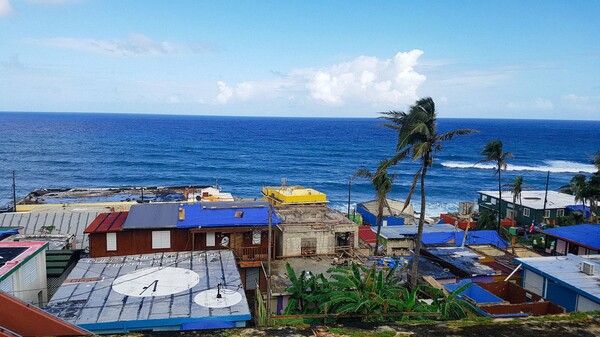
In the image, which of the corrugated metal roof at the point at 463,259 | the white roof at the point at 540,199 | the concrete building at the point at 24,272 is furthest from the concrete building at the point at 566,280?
the white roof at the point at 540,199

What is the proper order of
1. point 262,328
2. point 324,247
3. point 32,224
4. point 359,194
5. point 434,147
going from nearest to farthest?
point 262,328 → point 434,147 → point 324,247 → point 32,224 → point 359,194

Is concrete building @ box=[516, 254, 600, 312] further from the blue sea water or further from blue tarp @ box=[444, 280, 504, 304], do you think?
the blue sea water

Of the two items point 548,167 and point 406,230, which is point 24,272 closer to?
point 406,230

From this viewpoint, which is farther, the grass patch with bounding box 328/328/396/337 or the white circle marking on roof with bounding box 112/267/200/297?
the white circle marking on roof with bounding box 112/267/200/297

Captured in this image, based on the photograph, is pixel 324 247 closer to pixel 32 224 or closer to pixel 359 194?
pixel 32 224

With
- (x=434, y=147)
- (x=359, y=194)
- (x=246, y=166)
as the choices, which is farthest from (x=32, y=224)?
(x=246, y=166)

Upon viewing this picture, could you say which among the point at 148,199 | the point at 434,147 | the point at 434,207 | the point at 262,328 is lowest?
the point at 434,207

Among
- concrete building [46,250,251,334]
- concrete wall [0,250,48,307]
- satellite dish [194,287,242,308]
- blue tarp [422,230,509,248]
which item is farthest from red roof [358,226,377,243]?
concrete wall [0,250,48,307]
